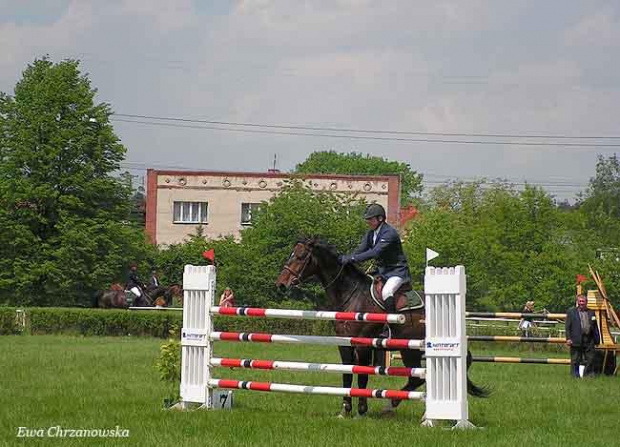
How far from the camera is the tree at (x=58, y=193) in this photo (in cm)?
4950

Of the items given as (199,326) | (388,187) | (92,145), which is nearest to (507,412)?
(199,326)

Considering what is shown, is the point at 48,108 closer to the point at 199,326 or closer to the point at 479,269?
the point at 479,269

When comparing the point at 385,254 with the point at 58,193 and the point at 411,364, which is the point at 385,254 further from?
the point at 58,193

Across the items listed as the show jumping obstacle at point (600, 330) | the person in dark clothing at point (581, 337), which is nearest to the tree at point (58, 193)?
the show jumping obstacle at point (600, 330)

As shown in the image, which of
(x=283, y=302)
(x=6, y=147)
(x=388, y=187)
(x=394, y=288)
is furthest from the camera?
(x=388, y=187)

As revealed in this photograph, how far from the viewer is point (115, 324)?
1320 inches

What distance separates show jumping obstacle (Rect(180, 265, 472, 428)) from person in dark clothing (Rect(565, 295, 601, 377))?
10.2 meters

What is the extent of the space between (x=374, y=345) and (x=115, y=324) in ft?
75.6

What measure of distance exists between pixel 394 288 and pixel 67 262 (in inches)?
1529

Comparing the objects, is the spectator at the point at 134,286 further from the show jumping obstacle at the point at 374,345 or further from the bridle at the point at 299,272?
the bridle at the point at 299,272

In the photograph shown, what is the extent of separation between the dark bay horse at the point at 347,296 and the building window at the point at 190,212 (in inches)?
2264

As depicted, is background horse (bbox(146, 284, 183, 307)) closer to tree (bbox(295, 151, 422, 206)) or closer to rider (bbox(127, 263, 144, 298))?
rider (bbox(127, 263, 144, 298))

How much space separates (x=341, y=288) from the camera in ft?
42.4

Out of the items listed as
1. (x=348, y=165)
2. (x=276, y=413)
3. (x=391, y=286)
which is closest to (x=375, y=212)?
(x=391, y=286)
